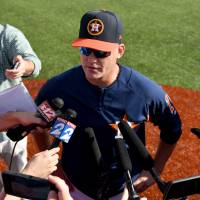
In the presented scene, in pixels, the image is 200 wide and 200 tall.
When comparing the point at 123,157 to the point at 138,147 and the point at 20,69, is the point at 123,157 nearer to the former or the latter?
the point at 138,147

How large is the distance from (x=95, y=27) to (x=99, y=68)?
310 millimetres

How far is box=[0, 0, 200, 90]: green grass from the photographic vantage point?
848 cm

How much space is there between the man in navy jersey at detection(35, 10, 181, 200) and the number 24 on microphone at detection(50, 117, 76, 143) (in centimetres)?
63

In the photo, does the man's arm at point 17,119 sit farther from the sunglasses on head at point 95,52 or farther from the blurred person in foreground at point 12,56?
the blurred person in foreground at point 12,56

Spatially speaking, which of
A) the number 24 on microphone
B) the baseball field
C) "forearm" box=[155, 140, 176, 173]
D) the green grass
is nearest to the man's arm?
the number 24 on microphone

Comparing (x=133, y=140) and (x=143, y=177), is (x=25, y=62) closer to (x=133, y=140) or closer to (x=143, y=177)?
(x=143, y=177)

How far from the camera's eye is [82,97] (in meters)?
3.00

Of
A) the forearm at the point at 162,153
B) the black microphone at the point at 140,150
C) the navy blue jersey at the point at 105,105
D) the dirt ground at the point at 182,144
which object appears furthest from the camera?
the dirt ground at the point at 182,144

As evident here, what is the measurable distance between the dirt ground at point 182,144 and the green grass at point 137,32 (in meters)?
0.57

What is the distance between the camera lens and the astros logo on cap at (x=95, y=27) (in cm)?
286

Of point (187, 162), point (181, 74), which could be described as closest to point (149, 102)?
point (187, 162)

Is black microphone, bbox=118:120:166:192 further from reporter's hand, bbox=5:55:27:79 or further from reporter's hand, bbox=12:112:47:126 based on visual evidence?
reporter's hand, bbox=5:55:27:79

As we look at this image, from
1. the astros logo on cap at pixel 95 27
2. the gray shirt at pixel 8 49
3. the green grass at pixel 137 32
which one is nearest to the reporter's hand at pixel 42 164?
the astros logo on cap at pixel 95 27

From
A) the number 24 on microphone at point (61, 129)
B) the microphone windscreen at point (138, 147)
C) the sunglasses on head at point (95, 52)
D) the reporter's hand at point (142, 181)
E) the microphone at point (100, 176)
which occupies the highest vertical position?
the sunglasses on head at point (95, 52)
